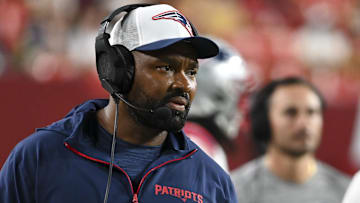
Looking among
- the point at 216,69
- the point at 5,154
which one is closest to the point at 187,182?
the point at 216,69

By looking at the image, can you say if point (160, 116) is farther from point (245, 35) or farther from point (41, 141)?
point (245, 35)

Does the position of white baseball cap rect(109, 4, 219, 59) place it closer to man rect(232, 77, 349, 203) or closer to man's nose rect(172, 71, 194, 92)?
man's nose rect(172, 71, 194, 92)

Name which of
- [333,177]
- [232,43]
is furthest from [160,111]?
Answer: [232,43]

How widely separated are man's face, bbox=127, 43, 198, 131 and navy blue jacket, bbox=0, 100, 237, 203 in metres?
0.11

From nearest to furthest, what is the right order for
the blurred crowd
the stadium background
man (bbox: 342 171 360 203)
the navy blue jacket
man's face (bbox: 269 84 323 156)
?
the navy blue jacket → man (bbox: 342 171 360 203) → man's face (bbox: 269 84 323 156) → the stadium background → the blurred crowd

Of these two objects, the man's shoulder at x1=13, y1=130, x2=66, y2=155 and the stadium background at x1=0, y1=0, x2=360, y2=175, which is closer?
the man's shoulder at x1=13, y1=130, x2=66, y2=155

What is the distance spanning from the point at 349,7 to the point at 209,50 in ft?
15.2

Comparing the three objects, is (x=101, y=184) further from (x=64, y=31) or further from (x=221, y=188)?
(x=64, y=31)

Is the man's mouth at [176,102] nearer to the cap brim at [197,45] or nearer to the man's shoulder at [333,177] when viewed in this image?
the cap brim at [197,45]

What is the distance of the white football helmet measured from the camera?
2608mm

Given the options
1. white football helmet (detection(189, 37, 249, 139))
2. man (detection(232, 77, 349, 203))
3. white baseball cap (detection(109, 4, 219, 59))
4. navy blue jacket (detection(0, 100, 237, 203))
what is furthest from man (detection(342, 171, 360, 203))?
man (detection(232, 77, 349, 203))

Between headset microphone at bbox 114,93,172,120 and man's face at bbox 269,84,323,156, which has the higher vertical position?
headset microphone at bbox 114,93,172,120

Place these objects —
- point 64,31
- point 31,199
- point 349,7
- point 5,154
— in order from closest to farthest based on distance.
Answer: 1. point 31,199
2. point 5,154
3. point 64,31
4. point 349,7

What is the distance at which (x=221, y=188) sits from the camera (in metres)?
1.37
